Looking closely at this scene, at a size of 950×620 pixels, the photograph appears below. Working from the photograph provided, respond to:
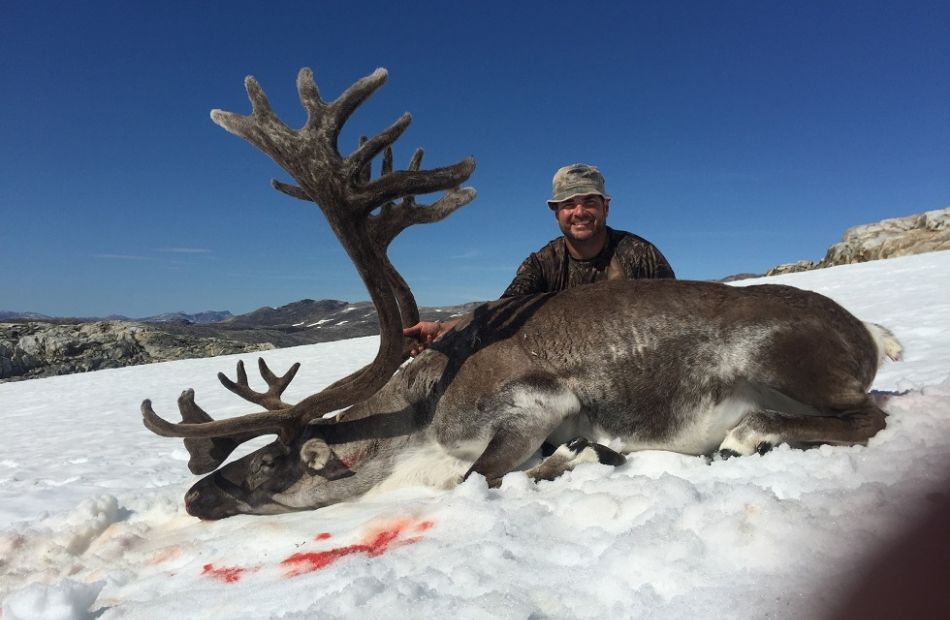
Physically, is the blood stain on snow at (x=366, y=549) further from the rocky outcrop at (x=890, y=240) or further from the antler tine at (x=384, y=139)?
the rocky outcrop at (x=890, y=240)

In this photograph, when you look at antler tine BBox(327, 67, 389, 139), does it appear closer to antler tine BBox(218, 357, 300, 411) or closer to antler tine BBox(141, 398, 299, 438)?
antler tine BBox(218, 357, 300, 411)

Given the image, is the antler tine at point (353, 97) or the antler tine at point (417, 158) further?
the antler tine at point (417, 158)

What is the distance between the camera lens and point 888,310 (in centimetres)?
1085

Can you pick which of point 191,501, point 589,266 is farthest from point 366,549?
point 589,266

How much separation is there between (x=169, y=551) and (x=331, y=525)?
907 mm

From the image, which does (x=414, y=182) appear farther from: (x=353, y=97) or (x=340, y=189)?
(x=353, y=97)

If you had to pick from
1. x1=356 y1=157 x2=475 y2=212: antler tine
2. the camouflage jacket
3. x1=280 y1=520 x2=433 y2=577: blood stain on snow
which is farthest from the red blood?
the camouflage jacket

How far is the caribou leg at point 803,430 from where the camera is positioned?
3048mm

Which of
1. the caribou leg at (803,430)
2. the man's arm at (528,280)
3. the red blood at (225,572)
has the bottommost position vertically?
the red blood at (225,572)

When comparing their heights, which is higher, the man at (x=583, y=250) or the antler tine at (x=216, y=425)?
the man at (x=583, y=250)

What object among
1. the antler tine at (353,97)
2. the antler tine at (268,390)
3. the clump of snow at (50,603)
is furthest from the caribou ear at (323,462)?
the antler tine at (353,97)

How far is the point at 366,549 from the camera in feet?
8.94

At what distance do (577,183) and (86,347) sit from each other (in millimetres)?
29827

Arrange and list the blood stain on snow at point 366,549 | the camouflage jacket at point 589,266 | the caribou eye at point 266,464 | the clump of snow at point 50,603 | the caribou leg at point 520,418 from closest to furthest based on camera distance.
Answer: the clump of snow at point 50,603 < the blood stain on snow at point 366,549 < the caribou leg at point 520,418 < the caribou eye at point 266,464 < the camouflage jacket at point 589,266
